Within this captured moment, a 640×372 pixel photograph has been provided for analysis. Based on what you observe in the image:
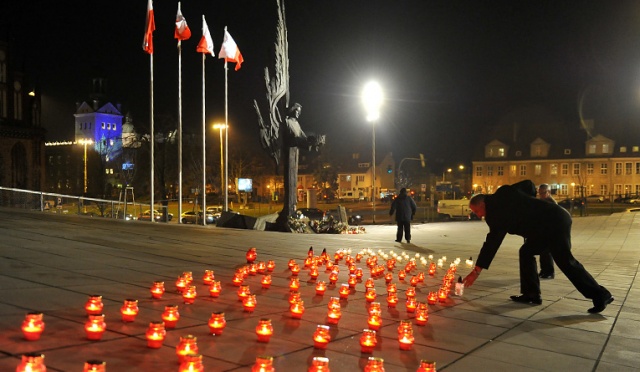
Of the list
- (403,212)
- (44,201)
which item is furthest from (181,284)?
(44,201)

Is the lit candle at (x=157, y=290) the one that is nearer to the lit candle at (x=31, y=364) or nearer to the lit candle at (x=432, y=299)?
the lit candle at (x=31, y=364)

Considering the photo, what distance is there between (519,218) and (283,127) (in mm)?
16054

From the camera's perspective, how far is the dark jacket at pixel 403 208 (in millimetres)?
17453

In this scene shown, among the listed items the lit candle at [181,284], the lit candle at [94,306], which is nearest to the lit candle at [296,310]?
the lit candle at [181,284]

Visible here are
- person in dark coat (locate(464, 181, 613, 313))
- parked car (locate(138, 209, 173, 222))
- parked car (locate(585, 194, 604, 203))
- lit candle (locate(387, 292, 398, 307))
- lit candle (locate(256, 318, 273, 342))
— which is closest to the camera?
lit candle (locate(256, 318, 273, 342))

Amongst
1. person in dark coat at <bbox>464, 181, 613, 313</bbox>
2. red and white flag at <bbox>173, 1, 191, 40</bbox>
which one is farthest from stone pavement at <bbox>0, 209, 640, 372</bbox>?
red and white flag at <bbox>173, 1, 191, 40</bbox>

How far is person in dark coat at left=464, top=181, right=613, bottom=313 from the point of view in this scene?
7484 mm

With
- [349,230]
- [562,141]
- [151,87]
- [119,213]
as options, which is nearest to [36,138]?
[119,213]

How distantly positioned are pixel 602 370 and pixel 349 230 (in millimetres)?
18035

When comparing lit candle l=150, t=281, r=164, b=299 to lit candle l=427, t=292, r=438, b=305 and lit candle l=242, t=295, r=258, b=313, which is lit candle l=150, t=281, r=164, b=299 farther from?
lit candle l=427, t=292, r=438, b=305

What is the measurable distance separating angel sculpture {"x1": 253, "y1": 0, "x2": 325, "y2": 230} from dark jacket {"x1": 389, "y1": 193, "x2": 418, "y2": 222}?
5944 millimetres

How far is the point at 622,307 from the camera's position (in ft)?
26.3

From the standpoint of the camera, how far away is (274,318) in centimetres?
634

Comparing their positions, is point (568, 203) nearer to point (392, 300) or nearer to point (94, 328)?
point (392, 300)
